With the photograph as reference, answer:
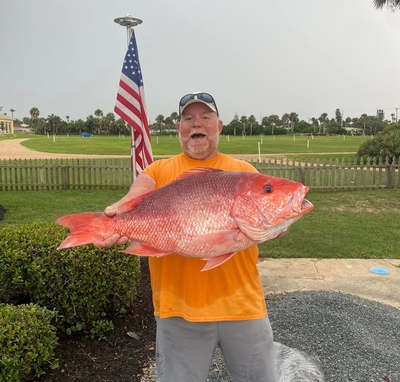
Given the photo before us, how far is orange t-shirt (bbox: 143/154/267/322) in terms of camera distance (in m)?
2.14

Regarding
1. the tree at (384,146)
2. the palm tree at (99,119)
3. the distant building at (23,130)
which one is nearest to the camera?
the tree at (384,146)

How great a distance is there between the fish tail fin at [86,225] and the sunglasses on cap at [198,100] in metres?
0.97

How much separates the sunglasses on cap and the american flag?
4.12 m

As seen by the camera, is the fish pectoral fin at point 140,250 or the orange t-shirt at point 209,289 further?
the orange t-shirt at point 209,289

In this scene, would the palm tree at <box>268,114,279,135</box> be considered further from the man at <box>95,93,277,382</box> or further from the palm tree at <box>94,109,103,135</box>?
the man at <box>95,93,277,382</box>

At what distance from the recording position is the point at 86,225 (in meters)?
1.99

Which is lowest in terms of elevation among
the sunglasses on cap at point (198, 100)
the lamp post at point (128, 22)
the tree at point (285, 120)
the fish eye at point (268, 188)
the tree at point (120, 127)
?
the fish eye at point (268, 188)

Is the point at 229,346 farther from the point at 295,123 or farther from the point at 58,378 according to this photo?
the point at 295,123

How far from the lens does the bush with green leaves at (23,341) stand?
2520mm

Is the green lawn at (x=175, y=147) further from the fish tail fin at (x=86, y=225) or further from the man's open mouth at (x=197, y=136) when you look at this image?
the fish tail fin at (x=86, y=225)

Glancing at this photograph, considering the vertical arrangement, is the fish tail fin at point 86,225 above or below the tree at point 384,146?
below

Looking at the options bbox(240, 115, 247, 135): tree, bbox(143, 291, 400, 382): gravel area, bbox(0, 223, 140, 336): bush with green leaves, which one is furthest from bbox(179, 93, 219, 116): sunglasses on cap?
bbox(240, 115, 247, 135): tree

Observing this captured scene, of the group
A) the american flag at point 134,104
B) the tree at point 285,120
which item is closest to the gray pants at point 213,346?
the american flag at point 134,104

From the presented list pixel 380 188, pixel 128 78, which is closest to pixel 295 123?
pixel 380 188
